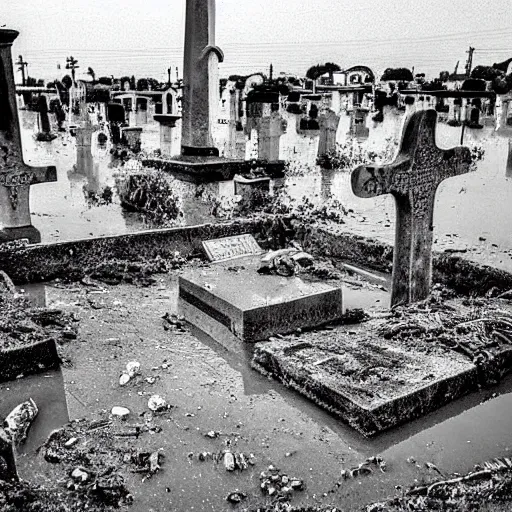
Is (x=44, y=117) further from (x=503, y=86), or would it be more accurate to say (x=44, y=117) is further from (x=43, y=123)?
(x=503, y=86)

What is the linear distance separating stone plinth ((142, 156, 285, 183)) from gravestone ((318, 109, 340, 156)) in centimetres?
362

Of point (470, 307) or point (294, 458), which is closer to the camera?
point (294, 458)

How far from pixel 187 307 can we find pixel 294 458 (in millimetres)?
2189

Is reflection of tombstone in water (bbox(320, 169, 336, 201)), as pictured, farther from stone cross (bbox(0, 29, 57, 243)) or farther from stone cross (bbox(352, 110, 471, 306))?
stone cross (bbox(352, 110, 471, 306))

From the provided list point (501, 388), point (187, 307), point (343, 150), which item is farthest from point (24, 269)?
point (343, 150)

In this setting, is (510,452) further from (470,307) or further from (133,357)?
(133,357)

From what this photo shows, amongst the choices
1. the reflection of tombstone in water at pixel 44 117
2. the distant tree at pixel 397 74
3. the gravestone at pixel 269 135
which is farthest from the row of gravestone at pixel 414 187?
the distant tree at pixel 397 74

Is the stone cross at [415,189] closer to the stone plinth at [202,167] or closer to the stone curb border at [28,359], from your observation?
the stone curb border at [28,359]

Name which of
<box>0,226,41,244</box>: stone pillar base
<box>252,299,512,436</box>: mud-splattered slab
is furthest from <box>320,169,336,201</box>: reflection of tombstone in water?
<box>252,299,512,436</box>: mud-splattered slab

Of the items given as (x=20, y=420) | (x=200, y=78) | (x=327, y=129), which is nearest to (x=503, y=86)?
(x=327, y=129)

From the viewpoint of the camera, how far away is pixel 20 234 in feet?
22.5

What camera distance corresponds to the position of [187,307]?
5.00 metres

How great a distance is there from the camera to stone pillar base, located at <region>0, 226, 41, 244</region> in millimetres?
6777

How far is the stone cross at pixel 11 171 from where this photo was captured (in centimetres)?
670
